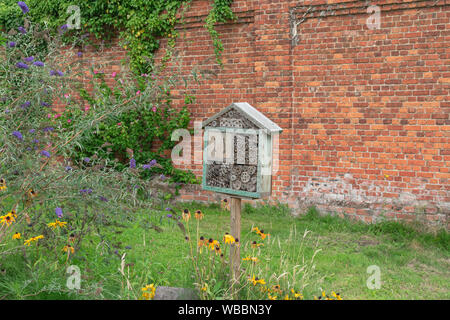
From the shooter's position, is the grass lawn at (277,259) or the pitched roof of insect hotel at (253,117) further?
the pitched roof of insect hotel at (253,117)

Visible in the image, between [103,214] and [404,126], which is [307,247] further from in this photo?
[103,214]

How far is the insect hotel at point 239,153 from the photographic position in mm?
4246

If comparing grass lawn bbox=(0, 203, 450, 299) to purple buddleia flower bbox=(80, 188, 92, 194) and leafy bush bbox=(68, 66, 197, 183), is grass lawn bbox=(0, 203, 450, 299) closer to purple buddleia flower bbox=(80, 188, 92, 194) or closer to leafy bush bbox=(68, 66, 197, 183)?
purple buddleia flower bbox=(80, 188, 92, 194)

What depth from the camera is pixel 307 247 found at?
19.6 feet

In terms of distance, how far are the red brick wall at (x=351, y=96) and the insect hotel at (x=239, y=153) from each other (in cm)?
315

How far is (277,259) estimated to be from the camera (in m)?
5.44

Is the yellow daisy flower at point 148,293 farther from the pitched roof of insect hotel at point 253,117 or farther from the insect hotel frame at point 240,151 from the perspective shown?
the pitched roof of insect hotel at point 253,117

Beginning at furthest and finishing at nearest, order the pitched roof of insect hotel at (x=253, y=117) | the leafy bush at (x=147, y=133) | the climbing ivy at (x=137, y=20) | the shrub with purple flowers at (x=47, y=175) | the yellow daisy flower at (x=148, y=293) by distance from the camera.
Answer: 1. the leafy bush at (x=147, y=133)
2. the climbing ivy at (x=137, y=20)
3. the pitched roof of insect hotel at (x=253, y=117)
4. the shrub with purple flowers at (x=47, y=175)
5. the yellow daisy flower at (x=148, y=293)

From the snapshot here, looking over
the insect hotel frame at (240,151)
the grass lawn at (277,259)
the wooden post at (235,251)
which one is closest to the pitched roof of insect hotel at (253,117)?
the insect hotel frame at (240,151)

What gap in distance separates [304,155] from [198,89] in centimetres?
225

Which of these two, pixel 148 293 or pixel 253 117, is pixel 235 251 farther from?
pixel 253 117

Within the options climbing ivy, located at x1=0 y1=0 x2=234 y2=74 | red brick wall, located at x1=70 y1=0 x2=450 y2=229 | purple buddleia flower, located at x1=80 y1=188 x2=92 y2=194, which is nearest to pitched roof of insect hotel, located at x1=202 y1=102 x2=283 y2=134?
purple buddleia flower, located at x1=80 y1=188 x2=92 y2=194

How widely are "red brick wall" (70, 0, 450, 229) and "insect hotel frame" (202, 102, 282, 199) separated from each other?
3.13m

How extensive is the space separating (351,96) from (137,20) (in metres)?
3.92
